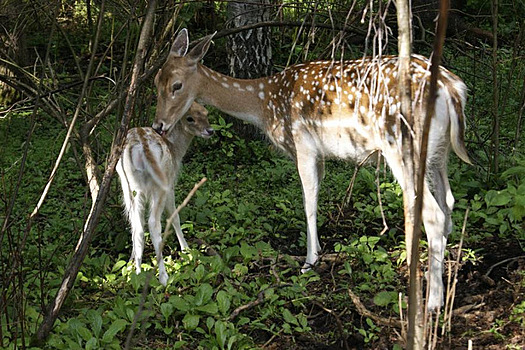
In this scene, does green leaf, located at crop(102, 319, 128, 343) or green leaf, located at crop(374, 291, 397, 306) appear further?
green leaf, located at crop(374, 291, 397, 306)

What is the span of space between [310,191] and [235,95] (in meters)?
1.09

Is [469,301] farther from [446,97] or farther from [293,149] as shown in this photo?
[293,149]

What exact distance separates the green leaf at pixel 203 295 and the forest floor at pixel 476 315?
0.52 m

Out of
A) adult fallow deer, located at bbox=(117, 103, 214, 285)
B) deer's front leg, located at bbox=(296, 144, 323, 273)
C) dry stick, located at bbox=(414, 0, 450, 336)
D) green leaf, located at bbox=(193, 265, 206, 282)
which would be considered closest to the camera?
dry stick, located at bbox=(414, 0, 450, 336)

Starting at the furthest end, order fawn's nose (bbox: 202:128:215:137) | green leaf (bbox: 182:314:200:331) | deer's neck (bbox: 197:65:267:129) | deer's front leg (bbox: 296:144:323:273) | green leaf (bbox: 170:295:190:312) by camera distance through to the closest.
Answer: fawn's nose (bbox: 202:128:215:137), deer's neck (bbox: 197:65:267:129), deer's front leg (bbox: 296:144:323:273), green leaf (bbox: 170:295:190:312), green leaf (bbox: 182:314:200:331)

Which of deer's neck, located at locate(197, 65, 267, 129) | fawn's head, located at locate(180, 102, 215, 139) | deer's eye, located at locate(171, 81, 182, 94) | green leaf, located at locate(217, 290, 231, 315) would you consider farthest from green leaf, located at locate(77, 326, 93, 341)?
fawn's head, located at locate(180, 102, 215, 139)

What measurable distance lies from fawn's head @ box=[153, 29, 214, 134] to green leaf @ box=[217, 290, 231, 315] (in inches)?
74.6

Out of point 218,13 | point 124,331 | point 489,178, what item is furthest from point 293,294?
point 218,13

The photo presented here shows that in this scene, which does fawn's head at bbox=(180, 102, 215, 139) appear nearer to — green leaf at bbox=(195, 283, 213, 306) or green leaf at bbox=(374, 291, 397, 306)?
green leaf at bbox=(195, 283, 213, 306)

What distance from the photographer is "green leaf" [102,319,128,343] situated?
165 inches

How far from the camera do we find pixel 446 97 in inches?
186

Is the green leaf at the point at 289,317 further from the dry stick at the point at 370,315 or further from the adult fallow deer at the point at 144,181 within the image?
the adult fallow deer at the point at 144,181

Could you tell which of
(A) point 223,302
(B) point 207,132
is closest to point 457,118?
(A) point 223,302

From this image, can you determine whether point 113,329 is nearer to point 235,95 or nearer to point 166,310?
point 166,310
